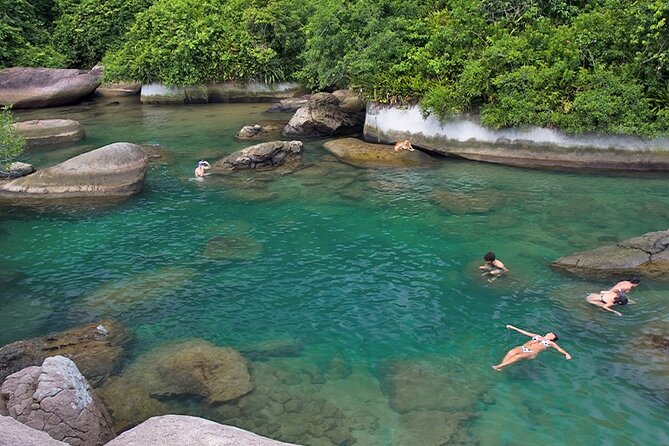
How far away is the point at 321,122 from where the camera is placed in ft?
88.9

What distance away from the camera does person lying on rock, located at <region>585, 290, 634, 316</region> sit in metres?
11.8

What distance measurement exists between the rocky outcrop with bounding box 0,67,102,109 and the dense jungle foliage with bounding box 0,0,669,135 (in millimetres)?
2827

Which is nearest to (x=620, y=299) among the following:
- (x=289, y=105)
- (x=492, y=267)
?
(x=492, y=267)

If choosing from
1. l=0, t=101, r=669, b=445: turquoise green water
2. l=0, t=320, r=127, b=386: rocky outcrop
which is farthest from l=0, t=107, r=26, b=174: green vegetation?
l=0, t=320, r=127, b=386: rocky outcrop

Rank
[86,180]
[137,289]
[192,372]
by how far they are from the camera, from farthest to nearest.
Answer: [86,180], [137,289], [192,372]

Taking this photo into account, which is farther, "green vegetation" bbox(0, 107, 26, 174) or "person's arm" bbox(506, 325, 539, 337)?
"green vegetation" bbox(0, 107, 26, 174)

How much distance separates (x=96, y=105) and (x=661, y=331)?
1348 inches

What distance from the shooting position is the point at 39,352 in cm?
1043

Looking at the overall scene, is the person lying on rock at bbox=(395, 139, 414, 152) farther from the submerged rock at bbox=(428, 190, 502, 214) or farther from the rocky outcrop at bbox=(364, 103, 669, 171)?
the submerged rock at bbox=(428, 190, 502, 214)

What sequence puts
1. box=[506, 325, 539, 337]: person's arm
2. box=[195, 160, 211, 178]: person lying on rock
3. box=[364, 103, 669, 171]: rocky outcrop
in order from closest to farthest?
1. box=[506, 325, 539, 337]: person's arm
2. box=[364, 103, 669, 171]: rocky outcrop
3. box=[195, 160, 211, 178]: person lying on rock

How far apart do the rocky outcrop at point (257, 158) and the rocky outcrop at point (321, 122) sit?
438 cm

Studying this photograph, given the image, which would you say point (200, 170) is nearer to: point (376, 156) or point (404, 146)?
point (376, 156)

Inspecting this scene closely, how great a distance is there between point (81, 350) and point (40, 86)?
29.3 m

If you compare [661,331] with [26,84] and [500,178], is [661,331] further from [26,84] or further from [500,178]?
[26,84]
